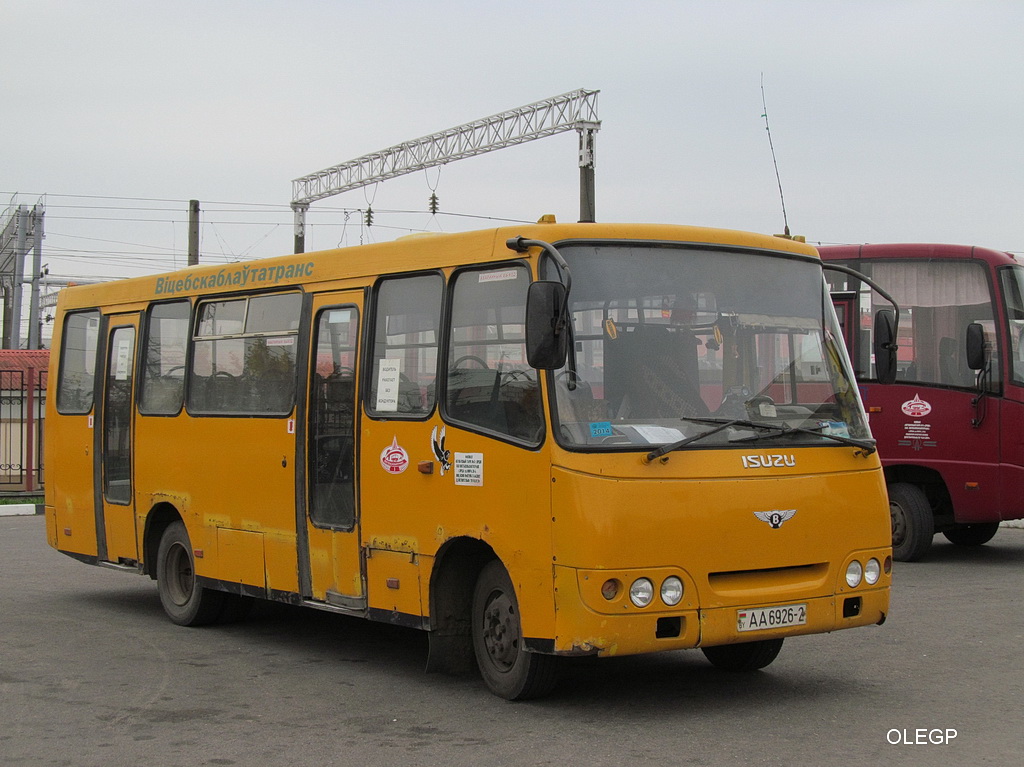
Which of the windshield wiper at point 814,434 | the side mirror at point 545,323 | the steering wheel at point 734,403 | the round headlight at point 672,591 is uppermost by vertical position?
the side mirror at point 545,323

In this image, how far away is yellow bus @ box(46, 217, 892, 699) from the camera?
23.5 ft

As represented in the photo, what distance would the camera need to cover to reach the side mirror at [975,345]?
44.6 feet

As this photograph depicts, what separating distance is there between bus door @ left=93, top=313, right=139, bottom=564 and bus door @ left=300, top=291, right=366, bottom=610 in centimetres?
307

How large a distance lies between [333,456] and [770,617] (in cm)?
334

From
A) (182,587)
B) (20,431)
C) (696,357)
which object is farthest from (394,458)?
(20,431)

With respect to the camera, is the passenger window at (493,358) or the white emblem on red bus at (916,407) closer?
the passenger window at (493,358)

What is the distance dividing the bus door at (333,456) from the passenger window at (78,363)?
3.93 m

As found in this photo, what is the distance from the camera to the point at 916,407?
14.9 metres

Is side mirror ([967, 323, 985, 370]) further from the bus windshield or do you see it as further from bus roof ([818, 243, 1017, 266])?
the bus windshield

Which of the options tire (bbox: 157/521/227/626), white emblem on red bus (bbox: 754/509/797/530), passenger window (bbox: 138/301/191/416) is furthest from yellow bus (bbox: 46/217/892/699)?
passenger window (bbox: 138/301/191/416)

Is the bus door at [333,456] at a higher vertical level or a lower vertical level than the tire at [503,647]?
higher

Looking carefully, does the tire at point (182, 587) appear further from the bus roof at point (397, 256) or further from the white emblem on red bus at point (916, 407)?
the white emblem on red bus at point (916, 407)

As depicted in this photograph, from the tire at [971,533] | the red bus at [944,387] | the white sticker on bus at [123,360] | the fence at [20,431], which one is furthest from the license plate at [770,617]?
the fence at [20,431]

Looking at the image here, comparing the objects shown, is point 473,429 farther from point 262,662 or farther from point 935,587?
point 935,587
